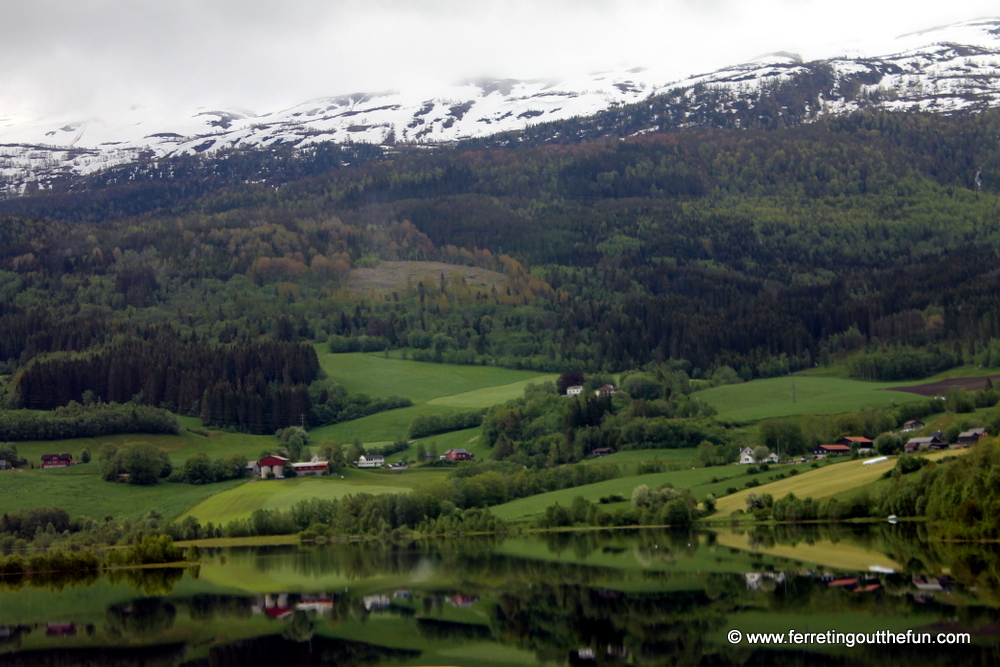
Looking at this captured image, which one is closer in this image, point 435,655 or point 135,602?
point 435,655

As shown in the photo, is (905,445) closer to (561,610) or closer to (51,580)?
(561,610)

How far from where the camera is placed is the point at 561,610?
124 feet

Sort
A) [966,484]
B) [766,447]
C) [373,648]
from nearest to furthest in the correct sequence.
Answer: [373,648] < [966,484] < [766,447]

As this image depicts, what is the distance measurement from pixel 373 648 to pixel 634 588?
483 inches

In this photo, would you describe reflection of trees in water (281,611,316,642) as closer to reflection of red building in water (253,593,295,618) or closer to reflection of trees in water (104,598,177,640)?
reflection of red building in water (253,593,295,618)

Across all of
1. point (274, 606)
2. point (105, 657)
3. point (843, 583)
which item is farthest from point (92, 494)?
point (843, 583)

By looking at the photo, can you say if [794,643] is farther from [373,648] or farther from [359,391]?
[359,391]

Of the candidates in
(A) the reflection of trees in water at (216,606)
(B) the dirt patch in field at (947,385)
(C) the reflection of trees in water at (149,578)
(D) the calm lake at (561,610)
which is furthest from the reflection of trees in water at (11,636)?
(B) the dirt patch in field at (947,385)

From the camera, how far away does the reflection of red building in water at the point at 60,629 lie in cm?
3825

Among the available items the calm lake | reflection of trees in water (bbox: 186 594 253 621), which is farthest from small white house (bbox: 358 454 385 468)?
reflection of trees in water (bbox: 186 594 253 621)

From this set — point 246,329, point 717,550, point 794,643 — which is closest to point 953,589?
point 794,643

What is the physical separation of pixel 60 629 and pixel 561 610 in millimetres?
17060

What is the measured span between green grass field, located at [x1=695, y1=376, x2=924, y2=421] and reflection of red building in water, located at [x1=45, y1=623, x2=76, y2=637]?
9356 cm

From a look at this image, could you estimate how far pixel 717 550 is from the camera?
56000mm
